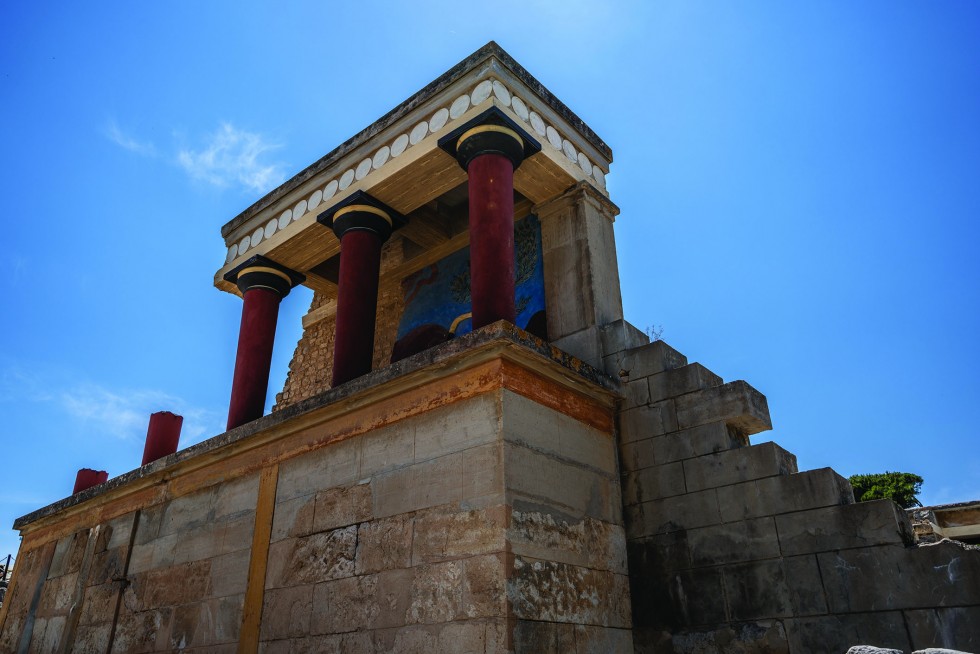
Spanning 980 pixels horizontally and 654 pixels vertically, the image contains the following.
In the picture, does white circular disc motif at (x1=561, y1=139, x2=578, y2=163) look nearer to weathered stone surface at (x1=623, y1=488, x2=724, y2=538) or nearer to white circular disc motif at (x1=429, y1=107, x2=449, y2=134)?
white circular disc motif at (x1=429, y1=107, x2=449, y2=134)

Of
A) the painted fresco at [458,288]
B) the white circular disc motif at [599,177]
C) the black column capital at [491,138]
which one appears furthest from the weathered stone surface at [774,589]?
the white circular disc motif at [599,177]

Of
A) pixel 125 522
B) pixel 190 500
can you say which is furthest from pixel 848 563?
pixel 125 522

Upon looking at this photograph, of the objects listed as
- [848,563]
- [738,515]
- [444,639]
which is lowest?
[444,639]

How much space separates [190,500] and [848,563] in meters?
6.39

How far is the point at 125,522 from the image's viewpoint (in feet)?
28.4

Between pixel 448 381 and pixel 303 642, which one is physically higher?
pixel 448 381

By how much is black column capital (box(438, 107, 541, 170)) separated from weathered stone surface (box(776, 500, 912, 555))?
14.4ft

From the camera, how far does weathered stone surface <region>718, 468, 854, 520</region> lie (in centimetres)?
547

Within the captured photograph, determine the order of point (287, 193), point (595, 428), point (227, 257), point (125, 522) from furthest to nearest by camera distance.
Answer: point (227, 257) < point (287, 193) < point (125, 522) < point (595, 428)

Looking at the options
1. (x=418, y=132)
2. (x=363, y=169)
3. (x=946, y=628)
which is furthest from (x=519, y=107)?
(x=946, y=628)

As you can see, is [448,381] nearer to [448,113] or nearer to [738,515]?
[738,515]

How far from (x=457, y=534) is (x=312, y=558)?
1640mm

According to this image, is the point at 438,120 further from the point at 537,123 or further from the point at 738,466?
the point at 738,466

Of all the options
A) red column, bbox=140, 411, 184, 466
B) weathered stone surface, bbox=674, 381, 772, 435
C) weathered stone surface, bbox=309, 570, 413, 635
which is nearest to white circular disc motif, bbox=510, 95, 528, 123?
weathered stone surface, bbox=674, 381, 772, 435
